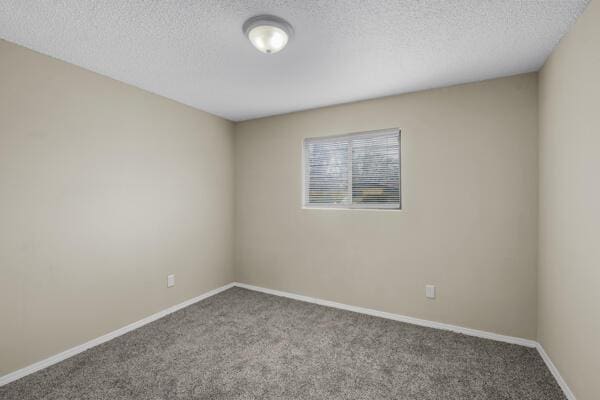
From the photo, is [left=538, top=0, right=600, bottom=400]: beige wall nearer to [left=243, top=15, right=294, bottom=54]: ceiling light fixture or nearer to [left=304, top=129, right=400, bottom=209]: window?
[left=304, top=129, right=400, bottom=209]: window

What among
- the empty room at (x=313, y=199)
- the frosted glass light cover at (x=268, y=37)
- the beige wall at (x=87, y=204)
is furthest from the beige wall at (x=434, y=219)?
the frosted glass light cover at (x=268, y=37)

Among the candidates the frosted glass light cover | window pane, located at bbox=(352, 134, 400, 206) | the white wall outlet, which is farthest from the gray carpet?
the frosted glass light cover

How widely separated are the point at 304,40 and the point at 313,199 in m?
2.02

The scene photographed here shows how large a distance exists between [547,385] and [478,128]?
205 cm

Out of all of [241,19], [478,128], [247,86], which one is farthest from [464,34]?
[247,86]

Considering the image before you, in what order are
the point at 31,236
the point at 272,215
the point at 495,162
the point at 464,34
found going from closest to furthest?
1. the point at 464,34
2. the point at 31,236
3. the point at 495,162
4. the point at 272,215

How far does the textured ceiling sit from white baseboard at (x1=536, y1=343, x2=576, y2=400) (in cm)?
232

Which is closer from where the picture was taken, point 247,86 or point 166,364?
point 166,364

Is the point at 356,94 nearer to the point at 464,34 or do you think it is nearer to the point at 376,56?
the point at 376,56

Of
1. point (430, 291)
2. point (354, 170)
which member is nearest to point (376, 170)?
point (354, 170)

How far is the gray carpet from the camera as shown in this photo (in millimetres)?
1929

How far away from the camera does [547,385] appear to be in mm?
1971

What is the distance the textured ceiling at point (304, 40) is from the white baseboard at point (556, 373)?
7.61 ft

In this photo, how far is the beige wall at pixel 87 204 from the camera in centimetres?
208
